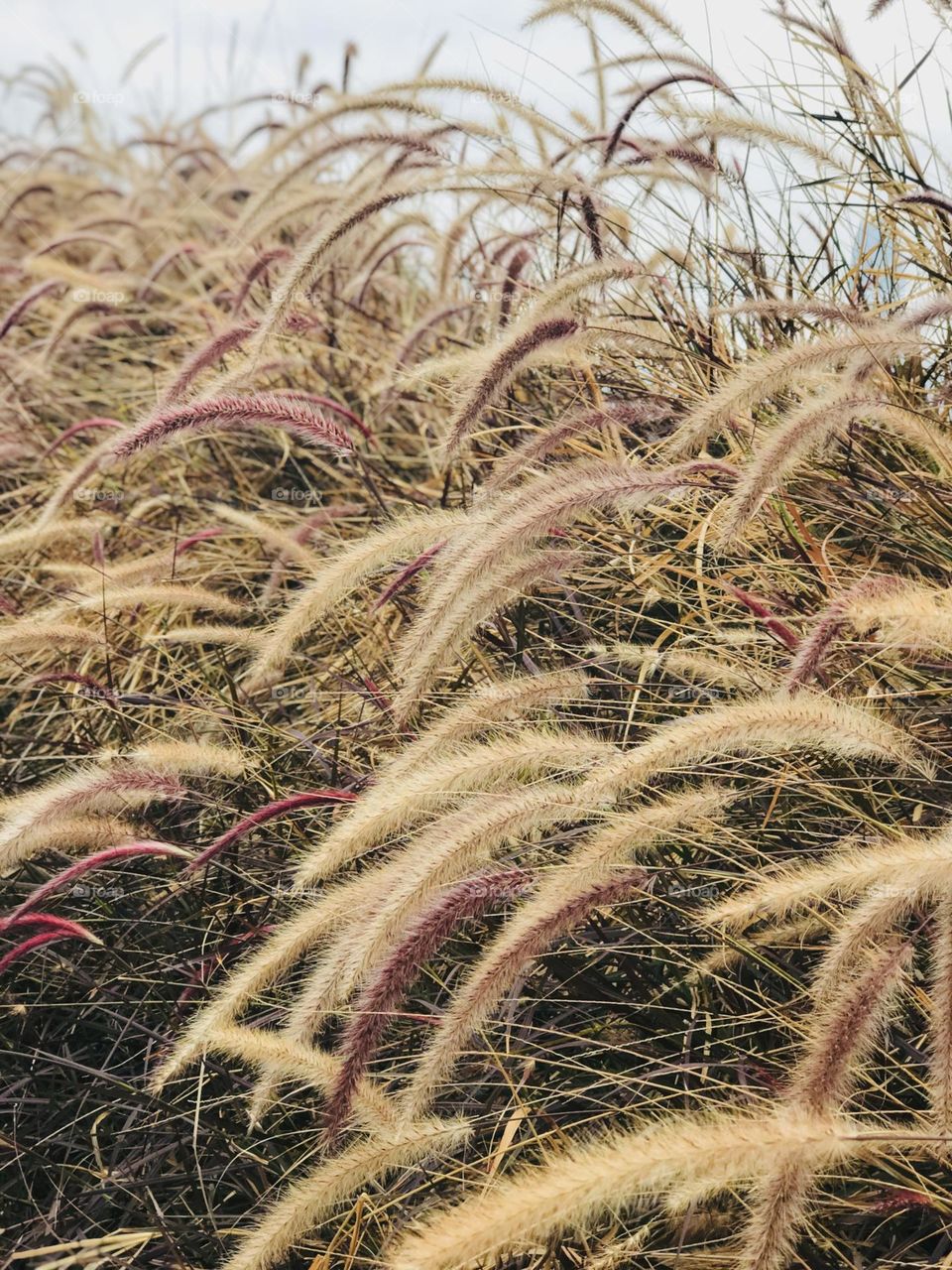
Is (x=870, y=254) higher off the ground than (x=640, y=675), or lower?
higher

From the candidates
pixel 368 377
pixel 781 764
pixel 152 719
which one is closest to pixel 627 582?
pixel 781 764

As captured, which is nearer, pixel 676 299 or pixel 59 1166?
pixel 59 1166

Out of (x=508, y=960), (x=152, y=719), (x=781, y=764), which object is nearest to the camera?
(x=508, y=960)

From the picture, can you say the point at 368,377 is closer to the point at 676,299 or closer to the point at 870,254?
the point at 676,299

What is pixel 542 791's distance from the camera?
167 centimetres

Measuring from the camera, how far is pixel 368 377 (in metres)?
4.14

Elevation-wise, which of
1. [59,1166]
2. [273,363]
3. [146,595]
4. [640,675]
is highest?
[273,363]

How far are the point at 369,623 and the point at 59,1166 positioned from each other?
4.17 feet

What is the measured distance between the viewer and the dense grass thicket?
1.54 meters

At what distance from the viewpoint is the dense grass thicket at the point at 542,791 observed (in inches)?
60.6

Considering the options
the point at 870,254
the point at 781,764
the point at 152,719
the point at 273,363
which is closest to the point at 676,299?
the point at 870,254

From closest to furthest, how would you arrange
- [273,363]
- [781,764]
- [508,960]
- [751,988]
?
[508,960] < [751,988] < [781,764] < [273,363]

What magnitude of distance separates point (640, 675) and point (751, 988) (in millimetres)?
543

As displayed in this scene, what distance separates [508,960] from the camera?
1491 millimetres
